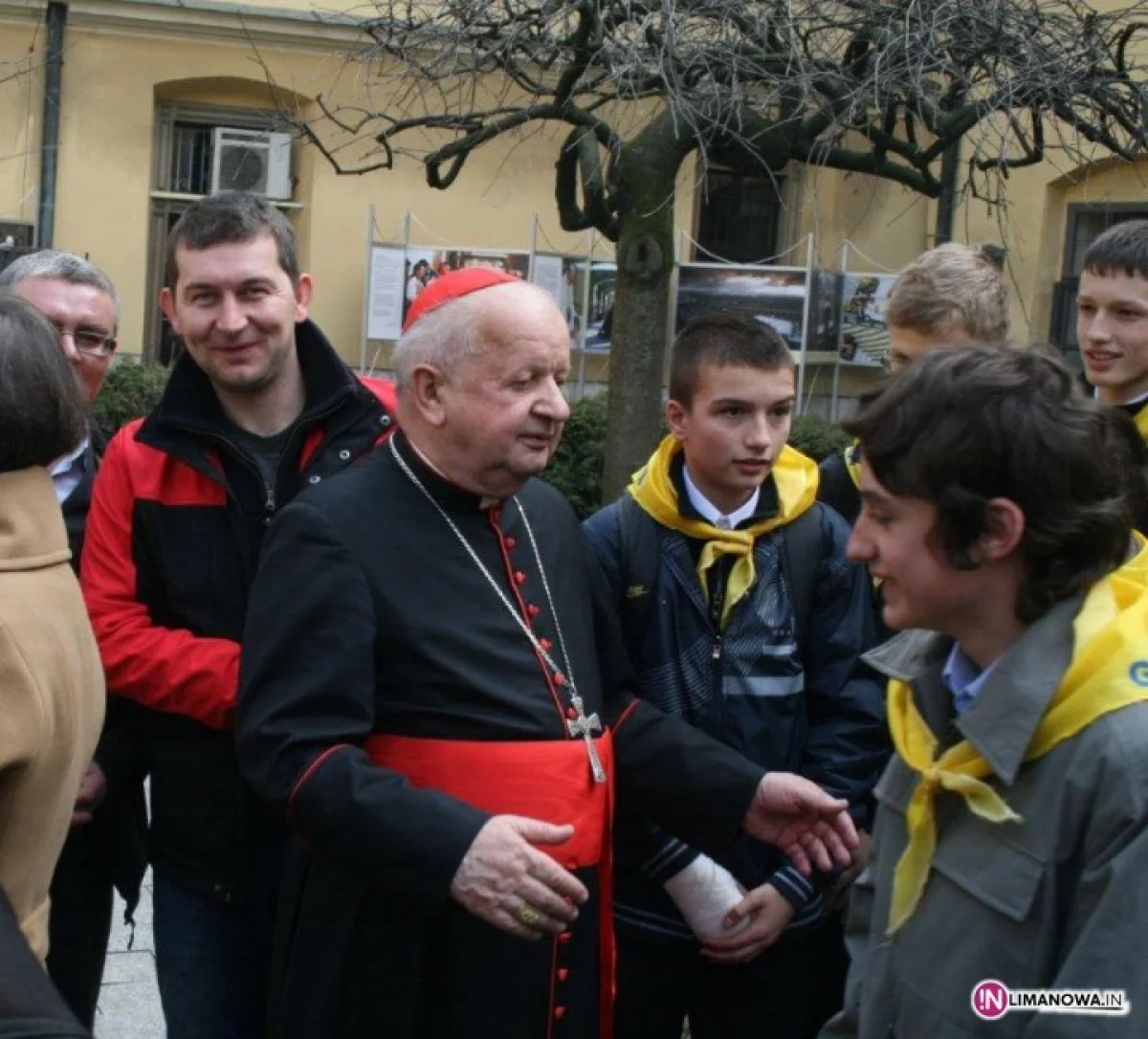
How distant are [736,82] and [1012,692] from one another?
573 cm

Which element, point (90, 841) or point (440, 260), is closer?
point (90, 841)

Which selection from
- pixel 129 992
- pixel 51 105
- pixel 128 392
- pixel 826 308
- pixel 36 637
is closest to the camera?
pixel 36 637

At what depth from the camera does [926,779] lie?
2.07 m

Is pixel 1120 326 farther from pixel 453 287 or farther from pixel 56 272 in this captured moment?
pixel 56 272

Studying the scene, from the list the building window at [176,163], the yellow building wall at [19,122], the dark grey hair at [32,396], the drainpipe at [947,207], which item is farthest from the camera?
the building window at [176,163]

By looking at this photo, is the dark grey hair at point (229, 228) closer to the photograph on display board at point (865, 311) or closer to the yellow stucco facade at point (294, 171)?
the yellow stucco facade at point (294, 171)

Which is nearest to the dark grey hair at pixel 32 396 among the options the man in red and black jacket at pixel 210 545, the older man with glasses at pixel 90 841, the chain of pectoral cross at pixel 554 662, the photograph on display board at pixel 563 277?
the chain of pectoral cross at pixel 554 662

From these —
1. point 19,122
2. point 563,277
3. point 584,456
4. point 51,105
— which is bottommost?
point 584,456

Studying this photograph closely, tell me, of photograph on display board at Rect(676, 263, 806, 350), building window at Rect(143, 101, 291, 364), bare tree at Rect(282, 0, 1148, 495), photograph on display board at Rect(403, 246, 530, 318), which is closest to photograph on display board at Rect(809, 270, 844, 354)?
photograph on display board at Rect(676, 263, 806, 350)

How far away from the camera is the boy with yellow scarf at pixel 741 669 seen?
119 inches

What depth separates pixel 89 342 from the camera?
11.2ft

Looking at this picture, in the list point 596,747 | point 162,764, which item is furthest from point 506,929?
point 162,764

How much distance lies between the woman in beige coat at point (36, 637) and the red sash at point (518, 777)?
0.47 metres

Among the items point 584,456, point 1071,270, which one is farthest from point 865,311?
point 584,456
